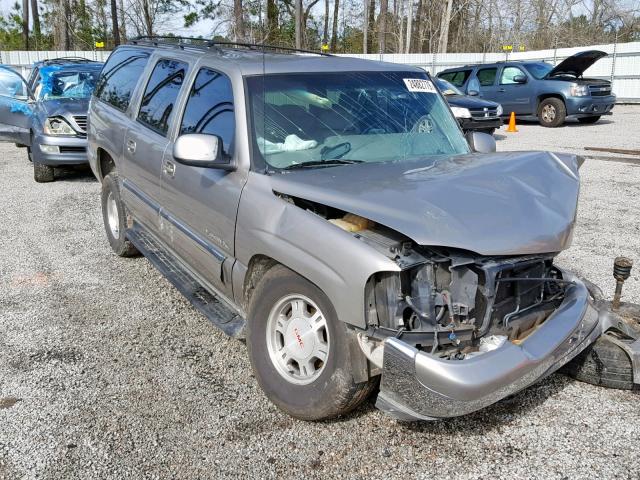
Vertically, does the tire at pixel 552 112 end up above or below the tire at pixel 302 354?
above

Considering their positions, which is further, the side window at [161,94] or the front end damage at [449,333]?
the side window at [161,94]

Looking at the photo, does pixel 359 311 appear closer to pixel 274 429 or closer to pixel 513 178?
pixel 274 429

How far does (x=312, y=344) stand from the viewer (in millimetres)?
2936

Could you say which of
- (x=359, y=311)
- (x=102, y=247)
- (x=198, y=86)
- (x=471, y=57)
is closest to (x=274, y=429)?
(x=359, y=311)

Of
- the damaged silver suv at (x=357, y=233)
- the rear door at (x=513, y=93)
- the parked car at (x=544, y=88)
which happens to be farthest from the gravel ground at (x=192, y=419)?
the rear door at (x=513, y=93)

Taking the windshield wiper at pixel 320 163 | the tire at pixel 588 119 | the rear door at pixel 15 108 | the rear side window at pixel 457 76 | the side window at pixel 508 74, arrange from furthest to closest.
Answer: the rear side window at pixel 457 76 < the tire at pixel 588 119 < the side window at pixel 508 74 < the rear door at pixel 15 108 < the windshield wiper at pixel 320 163

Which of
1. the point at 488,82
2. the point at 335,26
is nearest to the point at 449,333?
the point at 488,82

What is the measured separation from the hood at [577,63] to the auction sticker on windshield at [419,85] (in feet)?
42.8

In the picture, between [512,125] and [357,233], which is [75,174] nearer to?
[357,233]

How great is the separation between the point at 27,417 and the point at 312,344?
61.6 inches

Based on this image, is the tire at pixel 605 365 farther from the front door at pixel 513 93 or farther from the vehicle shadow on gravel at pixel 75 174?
the front door at pixel 513 93

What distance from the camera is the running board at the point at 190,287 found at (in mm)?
3525

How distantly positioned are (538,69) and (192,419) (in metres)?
17.1

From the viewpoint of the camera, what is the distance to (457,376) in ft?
7.81
